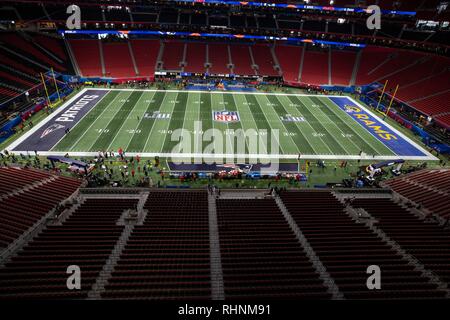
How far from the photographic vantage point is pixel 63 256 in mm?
13242

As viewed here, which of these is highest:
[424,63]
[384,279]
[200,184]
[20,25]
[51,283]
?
[20,25]

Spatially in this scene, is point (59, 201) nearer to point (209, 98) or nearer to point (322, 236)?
point (322, 236)

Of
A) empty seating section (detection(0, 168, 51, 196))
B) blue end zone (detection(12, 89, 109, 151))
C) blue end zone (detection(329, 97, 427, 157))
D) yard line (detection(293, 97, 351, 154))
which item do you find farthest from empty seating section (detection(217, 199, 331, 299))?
blue end zone (detection(12, 89, 109, 151))

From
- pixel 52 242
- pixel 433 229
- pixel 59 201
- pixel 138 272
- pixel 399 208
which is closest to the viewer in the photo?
pixel 138 272

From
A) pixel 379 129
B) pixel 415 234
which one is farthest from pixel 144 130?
pixel 379 129

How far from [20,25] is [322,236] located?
199 feet

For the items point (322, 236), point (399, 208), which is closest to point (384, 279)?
point (322, 236)

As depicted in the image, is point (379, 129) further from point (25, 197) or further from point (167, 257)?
point (25, 197)

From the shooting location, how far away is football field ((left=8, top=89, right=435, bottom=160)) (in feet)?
100

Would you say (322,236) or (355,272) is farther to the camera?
(322,236)

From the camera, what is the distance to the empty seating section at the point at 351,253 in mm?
11875

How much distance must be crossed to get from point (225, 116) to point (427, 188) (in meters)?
24.2

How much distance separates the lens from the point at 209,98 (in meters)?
44.9

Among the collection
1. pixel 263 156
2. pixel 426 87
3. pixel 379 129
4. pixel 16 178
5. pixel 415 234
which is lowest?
pixel 263 156
